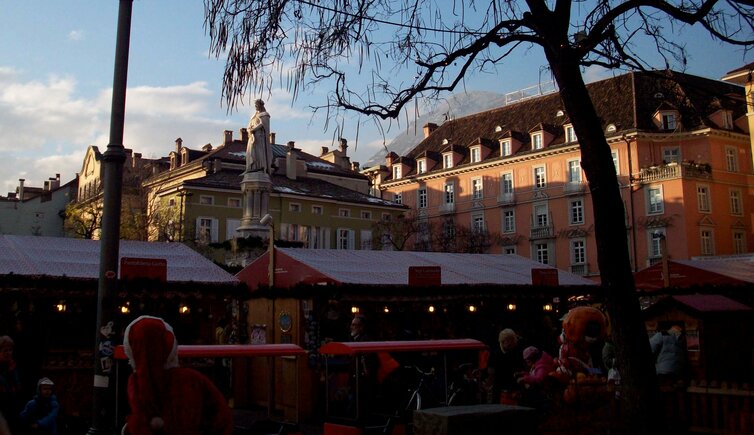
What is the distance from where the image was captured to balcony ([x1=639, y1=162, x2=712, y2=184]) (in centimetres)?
→ 4381

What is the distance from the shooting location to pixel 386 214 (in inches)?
2154

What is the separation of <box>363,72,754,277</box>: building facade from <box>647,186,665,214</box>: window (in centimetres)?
7

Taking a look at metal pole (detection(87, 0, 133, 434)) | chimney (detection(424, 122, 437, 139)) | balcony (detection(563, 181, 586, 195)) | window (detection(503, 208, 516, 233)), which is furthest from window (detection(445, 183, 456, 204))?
metal pole (detection(87, 0, 133, 434))

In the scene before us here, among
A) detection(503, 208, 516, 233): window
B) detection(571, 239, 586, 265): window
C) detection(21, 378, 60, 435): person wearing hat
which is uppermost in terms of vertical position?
detection(503, 208, 516, 233): window

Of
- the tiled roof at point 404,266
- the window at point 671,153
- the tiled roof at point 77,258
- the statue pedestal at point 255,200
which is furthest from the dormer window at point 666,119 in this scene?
the tiled roof at point 77,258

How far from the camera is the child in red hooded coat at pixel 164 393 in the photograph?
4918 mm

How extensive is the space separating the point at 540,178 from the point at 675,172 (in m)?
9.89

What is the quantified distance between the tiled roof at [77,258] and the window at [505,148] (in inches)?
1548

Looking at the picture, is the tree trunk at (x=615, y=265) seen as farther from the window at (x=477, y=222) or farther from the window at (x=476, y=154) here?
the window at (x=476, y=154)

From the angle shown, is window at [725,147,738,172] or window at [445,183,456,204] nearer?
window at [725,147,738,172]

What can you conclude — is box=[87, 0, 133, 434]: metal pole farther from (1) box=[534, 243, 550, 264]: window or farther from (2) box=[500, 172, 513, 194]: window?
(2) box=[500, 172, 513, 194]: window

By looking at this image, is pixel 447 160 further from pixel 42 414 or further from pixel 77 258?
pixel 42 414

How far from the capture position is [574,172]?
49344mm

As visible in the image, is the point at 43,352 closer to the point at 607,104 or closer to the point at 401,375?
the point at 401,375
